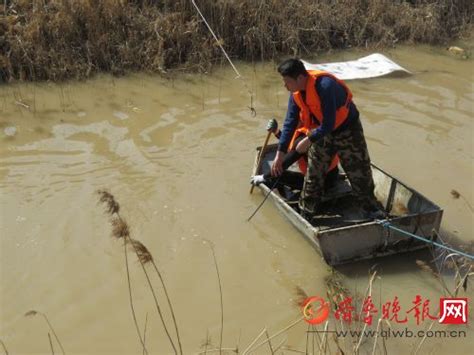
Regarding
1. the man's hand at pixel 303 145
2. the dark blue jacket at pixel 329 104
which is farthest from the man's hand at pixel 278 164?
the dark blue jacket at pixel 329 104

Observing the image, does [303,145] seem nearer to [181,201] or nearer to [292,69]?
[292,69]

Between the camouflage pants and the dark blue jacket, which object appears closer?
the dark blue jacket

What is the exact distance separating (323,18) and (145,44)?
3.38m

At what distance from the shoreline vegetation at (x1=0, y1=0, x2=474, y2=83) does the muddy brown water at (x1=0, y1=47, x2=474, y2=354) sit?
0.39m

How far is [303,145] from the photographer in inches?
195

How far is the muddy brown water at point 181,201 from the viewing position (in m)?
4.43

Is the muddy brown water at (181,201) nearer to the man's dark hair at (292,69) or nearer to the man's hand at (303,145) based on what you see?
the man's hand at (303,145)

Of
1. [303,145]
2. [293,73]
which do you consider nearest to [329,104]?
[293,73]

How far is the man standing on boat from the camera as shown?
4.59 m

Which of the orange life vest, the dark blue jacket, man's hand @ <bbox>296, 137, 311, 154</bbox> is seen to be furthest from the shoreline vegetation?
the dark blue jacket

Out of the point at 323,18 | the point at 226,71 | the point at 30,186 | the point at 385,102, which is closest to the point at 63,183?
the point at 30,186

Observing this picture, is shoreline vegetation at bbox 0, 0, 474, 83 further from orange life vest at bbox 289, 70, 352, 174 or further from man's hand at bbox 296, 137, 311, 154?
man's hand at bbox 296, 137, 311, 154

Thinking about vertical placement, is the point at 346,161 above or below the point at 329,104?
below

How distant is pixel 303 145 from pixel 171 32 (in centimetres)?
508
